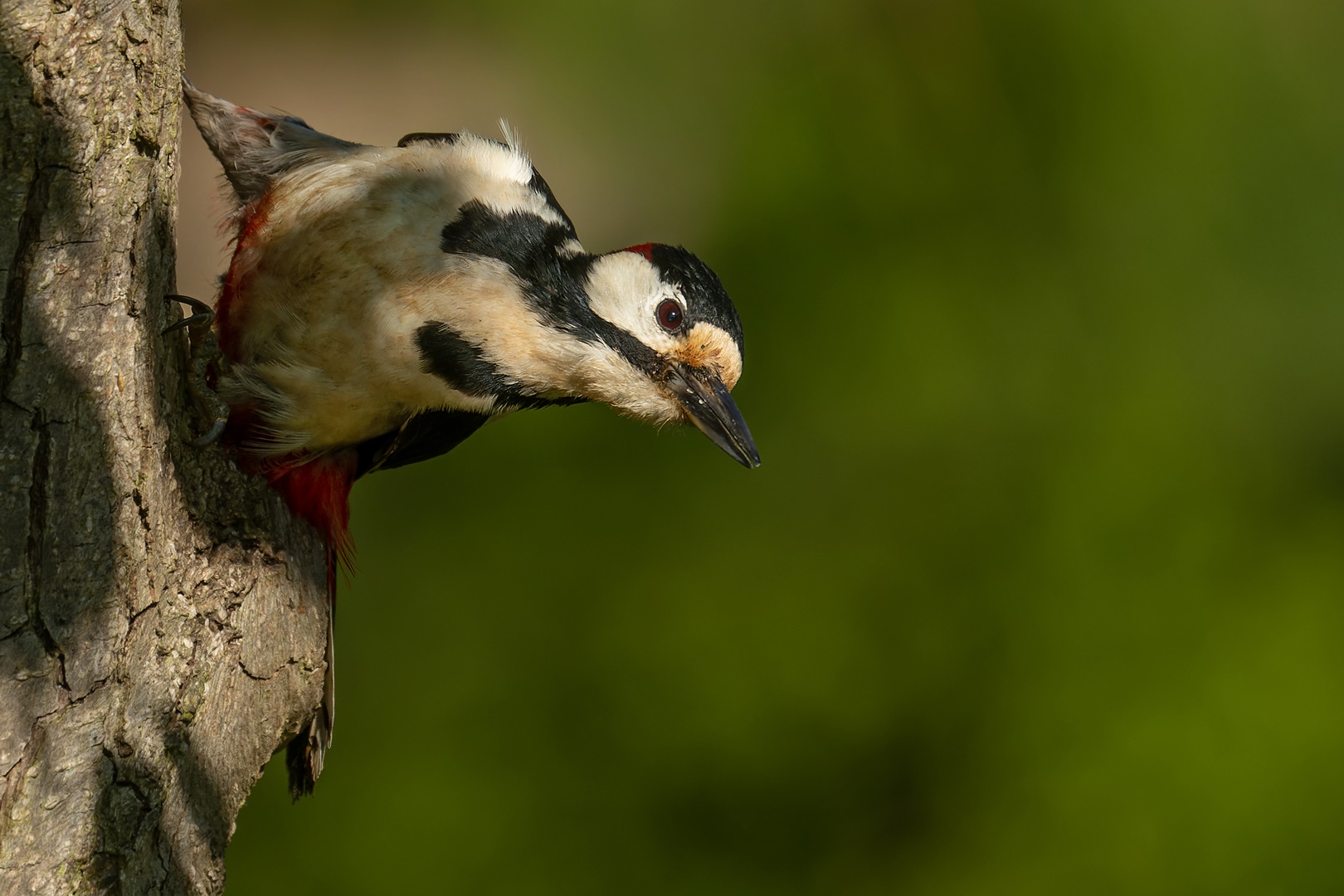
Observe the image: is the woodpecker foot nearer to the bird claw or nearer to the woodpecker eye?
the bird claw

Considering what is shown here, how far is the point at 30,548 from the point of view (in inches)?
69.3

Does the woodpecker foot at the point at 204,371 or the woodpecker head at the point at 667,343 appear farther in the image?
the woodpecker head at the point at 667,343

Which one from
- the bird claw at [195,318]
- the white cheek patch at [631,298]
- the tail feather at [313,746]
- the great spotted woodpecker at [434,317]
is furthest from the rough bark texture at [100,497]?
the white cheek patch at [631,298]

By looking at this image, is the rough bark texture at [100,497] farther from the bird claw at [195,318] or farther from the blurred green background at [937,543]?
the blurred green background at [937,543]

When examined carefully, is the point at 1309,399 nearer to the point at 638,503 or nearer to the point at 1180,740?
the point at 1180,740

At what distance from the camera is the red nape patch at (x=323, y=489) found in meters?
2.56

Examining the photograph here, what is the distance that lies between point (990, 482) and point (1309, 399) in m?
1.30

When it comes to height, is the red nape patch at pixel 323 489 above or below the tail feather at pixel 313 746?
above

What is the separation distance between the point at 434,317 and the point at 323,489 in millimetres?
600

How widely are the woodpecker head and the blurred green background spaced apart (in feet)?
5.60

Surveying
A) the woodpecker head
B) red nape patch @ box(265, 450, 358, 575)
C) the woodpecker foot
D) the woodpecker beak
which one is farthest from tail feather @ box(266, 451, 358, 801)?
the woodpecker beak

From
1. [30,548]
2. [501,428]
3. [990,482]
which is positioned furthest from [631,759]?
[30,548]

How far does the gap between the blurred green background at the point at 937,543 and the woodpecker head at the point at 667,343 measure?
1.71 metres

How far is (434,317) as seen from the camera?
235 cm
